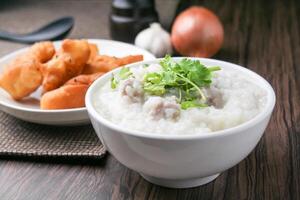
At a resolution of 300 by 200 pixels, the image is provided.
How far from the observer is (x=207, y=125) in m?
1.17

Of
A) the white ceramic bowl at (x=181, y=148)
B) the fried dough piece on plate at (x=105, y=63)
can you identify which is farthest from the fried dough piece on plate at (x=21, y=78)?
the white ceramic bowl at (x=181, y=148)

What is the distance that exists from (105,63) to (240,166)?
20.5 inches

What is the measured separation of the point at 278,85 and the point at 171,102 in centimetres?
73

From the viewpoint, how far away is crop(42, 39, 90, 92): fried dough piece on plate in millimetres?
1603

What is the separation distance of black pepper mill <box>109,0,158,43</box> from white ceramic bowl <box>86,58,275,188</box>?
97cm

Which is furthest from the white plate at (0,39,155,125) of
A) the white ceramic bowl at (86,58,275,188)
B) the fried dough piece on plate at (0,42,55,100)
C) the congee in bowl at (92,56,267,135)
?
the white ceramic bowl at (86,58,275,188)

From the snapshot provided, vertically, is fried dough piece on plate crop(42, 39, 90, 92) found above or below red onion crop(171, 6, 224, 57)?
above

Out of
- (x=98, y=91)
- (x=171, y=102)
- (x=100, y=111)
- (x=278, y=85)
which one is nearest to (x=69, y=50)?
(x=98, y=91)

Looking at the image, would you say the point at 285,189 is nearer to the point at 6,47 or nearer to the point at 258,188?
the point at 258,188

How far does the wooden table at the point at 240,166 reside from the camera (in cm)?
127

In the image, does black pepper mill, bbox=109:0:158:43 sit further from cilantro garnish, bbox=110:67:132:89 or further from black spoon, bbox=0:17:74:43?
cilantro garnish, bbox=110:67:132:89

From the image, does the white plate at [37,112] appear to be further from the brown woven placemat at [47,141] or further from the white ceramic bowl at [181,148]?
the white ceramic bowl at [181,148]

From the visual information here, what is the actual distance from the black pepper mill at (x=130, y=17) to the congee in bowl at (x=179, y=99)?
0.80m

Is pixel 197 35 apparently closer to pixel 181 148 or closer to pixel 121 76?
pixel 121 76
